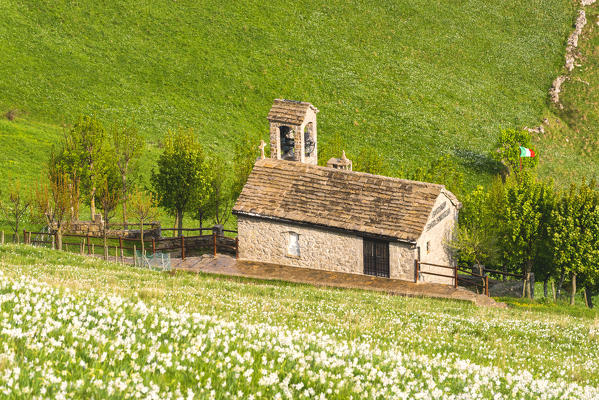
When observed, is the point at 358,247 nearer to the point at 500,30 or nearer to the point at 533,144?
the point at 533,144

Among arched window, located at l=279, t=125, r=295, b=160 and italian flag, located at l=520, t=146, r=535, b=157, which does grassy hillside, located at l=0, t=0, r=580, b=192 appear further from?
arched window, located at l=279, t=125, r=295, b=160

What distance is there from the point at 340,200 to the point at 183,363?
89.9 feet

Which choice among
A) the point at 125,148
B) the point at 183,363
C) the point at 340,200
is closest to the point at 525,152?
the point at 340,200

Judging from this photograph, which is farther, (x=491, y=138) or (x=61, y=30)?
(x=491, y=138)

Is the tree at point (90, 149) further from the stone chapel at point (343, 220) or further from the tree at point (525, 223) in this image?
the tree at point (525, 223)

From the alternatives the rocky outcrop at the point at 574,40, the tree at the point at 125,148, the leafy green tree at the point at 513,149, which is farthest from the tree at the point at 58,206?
→ the rocky outcrop at the point at 574,40

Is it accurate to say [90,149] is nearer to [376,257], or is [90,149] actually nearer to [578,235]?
[376,257]

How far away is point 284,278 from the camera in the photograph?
3281 centimetres

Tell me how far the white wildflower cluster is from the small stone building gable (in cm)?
2225

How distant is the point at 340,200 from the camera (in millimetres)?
35781

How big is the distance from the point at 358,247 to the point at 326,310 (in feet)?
44.7

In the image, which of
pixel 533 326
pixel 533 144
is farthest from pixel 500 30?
pixel 533 326

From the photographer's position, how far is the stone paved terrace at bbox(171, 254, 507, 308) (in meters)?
30.6

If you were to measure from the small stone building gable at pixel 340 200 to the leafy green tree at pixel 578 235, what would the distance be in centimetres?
690
